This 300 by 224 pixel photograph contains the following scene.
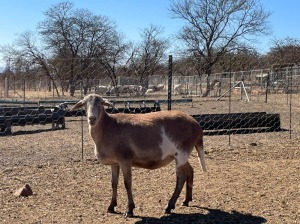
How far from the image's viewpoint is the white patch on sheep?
5.84 meters

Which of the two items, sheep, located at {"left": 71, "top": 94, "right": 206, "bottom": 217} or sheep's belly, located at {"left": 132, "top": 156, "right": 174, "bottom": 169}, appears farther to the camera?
sheep's belly, located at {"left": 132, "top": 156, "right": 174, "bottom": 169}

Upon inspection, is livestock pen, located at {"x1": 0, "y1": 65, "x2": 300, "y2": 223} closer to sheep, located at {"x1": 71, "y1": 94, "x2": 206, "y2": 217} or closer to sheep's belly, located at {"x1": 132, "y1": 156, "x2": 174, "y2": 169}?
sheep, located at {"x1": 71, "y1": 94, "x2": 206, "y2": 217}

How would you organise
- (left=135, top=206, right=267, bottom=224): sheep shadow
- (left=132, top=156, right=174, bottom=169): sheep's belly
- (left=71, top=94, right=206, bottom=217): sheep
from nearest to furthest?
(left=135, top=206, right=267, bottom=224): sheep shadow → (left=71, top=94, right=206, bottom=217): sheep → (left=132, top=156, right=174, bottom=169): sheep's belly

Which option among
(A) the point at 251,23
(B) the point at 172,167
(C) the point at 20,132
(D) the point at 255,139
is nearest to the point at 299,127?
(D) the point at 255,139

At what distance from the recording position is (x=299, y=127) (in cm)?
1494

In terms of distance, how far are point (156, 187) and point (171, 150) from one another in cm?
128

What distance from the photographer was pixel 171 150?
589 cm

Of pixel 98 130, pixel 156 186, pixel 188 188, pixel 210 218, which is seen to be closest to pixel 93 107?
pixel 98 130

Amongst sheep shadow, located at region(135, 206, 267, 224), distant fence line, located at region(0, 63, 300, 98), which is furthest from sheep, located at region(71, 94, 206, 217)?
distant fence line, located at region(0, 63, 300, 98)

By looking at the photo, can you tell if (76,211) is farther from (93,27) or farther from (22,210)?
(93,27)

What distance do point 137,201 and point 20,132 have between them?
8.90 metres

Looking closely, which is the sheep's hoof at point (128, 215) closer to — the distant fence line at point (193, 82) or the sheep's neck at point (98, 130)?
the sheep's neck at point (98, 130)

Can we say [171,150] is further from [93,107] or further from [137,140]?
[93,107]

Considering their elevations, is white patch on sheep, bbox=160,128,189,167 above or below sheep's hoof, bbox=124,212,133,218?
above
